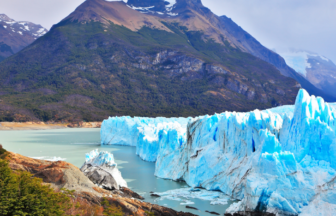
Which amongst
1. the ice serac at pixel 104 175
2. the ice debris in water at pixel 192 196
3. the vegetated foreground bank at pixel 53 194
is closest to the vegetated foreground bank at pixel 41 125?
the ice serac at pixel 104 175

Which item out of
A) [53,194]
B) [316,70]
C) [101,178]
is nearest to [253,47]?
[316,70]

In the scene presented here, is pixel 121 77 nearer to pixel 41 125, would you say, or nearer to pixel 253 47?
pixel 41 125

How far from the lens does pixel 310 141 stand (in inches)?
401

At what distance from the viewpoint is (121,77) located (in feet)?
317

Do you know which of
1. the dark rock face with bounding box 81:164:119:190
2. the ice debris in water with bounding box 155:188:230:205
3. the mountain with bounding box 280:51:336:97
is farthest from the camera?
the mountain with bounding box 280:51:336:97

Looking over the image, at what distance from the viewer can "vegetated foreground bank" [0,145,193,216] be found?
6.12 m

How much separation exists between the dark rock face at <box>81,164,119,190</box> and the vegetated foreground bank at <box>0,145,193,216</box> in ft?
1.79

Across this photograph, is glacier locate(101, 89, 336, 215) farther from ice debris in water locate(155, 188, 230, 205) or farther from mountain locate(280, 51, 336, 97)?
mountain locate(280, 51, 336, 97)

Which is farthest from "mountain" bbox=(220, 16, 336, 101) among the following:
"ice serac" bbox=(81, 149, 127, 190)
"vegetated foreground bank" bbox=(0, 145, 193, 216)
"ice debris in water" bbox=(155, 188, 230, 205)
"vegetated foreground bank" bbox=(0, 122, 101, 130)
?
"vegetated foreground bank" bbox=(0, 145, 193, 216)

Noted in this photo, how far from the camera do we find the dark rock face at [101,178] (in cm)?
1084

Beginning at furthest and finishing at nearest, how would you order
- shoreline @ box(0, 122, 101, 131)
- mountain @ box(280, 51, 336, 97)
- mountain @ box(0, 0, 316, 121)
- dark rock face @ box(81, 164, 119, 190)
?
mountain @ box(280, 51, 336, 97), mountain @ box(0, 0, 316, 121), shoreline @ box(0, 122, 101, 131), dark rock face @ box(81, 164, 119, 190)

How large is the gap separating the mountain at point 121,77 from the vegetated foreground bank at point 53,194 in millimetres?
62487

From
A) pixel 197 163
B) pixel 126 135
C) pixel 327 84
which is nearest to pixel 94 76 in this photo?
pixel 126 135

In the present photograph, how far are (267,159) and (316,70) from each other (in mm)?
182505
